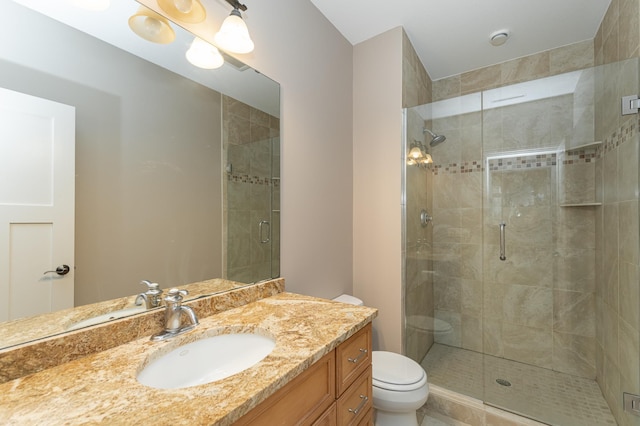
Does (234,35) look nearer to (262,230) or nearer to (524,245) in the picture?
(262,230)

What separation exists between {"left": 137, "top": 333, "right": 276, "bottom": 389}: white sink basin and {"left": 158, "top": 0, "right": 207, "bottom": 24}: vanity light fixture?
3.95 ft

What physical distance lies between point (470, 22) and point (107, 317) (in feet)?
Result: 8.62

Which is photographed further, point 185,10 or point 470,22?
point 470,22

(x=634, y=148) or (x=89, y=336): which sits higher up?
(x=634, y=148)

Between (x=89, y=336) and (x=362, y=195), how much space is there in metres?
1.76

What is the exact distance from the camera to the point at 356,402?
1.11 meters

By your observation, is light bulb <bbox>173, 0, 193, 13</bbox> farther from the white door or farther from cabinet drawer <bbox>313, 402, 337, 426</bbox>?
cabinet drawer <bbox>313, 402, 337, 426</bbox>

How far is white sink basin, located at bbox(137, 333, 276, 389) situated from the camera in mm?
847

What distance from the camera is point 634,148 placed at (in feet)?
4.77

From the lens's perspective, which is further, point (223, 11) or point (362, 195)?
point (362, 195)

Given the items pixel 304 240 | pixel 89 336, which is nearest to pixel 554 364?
pixel 304 240

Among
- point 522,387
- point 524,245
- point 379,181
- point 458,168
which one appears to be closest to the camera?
point 522,387

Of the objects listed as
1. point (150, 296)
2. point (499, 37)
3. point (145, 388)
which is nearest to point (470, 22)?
point (499, 37)

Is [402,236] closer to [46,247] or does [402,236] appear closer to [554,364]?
[554,364]
